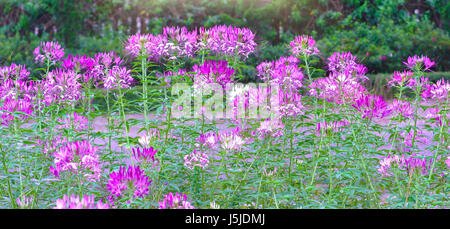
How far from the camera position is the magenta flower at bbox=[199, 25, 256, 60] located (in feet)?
9.02

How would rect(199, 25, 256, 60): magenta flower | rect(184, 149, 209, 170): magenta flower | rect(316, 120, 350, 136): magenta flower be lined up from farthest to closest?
rect(199, 25, 256, 60): magenta flower → rect(316, 120, 350, 136): magenta flower → rect(184, 149, 209, 170): magenta flower

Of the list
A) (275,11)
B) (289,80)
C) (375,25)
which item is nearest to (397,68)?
(375,25)

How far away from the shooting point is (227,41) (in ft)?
9.04

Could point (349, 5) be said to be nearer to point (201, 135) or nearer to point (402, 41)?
point (402, 41)

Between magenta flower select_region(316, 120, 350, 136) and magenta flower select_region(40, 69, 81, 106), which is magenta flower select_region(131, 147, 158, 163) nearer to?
magenta flower select_region(40, 69, 81, 106)

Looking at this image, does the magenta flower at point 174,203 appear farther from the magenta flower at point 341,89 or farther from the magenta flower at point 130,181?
the magenta flower at point 341,89

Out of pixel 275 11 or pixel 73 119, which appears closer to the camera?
pixel 73 119

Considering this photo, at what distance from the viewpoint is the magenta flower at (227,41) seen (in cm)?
275

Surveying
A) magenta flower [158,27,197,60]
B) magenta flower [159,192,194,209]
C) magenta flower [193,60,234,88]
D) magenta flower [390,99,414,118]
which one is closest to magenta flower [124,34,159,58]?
magenta flower [158,27,197,60]

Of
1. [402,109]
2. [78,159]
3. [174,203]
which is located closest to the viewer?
[174,203]

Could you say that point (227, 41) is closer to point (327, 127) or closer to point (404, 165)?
point (327, 127)

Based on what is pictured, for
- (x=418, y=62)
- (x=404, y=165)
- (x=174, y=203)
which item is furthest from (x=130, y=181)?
(x=418, y=62)
